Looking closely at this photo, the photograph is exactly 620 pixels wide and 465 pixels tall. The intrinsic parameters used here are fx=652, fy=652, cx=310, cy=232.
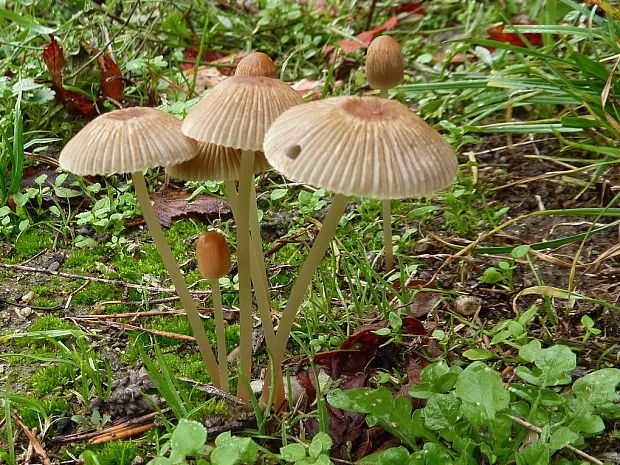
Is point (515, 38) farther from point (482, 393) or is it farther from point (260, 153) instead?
point (482, 393)

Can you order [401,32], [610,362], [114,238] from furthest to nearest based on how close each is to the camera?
1. [401,32]
2. [114,238]
3. [610,362]

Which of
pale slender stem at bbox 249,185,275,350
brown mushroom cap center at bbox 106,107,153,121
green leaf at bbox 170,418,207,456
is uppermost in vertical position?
brown mushroom cap center at bbox 106,107,153,121

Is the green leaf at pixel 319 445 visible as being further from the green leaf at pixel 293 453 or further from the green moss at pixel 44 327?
the green moss at pixel 44 327

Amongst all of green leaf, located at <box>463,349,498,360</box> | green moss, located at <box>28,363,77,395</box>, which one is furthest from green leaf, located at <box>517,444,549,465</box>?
green moss, located at <box>28,363,77,395</box>

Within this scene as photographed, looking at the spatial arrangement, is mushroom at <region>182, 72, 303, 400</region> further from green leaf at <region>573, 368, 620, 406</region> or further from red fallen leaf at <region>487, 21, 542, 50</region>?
red fallen leaf at <region>487, 21, 542, 50</region>

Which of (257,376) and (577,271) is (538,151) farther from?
(257,376)

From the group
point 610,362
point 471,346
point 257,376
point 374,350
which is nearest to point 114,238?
point 257,376

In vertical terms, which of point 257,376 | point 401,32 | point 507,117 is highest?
point 401,32
